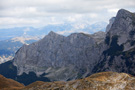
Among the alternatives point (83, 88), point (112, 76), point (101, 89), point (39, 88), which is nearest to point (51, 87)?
point (39, 88)

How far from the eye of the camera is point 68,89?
154 metres

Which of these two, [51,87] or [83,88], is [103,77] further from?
[51,87]

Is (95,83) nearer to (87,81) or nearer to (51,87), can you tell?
(87,81)

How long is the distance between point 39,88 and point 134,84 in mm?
73871

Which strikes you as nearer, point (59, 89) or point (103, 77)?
point (59, 89)

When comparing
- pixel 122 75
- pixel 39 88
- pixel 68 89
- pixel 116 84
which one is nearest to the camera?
pixel 68 89

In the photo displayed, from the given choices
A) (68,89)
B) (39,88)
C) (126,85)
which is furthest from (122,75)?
(39,88)

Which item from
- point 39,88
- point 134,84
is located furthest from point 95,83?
point 39,88

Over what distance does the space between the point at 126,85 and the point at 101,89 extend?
77.9 ft

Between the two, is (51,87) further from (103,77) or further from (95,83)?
(103,77)

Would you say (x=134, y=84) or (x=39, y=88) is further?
(x=39, y=88)

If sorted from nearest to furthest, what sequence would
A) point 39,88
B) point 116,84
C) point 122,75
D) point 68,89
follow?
point 68,89 < point 116,84 < point 39,88 < point 122,75

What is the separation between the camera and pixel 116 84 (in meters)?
165

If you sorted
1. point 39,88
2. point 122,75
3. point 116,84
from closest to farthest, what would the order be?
point 116,84 → point 39,88 → point 122,75
